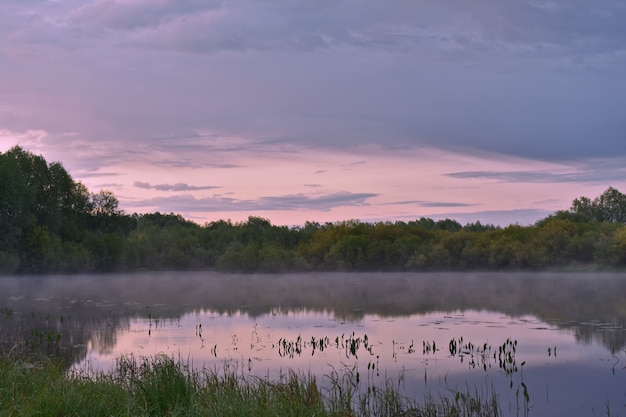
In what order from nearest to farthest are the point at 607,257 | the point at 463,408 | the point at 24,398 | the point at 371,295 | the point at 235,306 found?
the point at 24,398 → the point at 463,408 → the point at 235,306 → the point at 371,295 → the point at 607,257

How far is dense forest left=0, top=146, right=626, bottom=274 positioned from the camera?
232 ft

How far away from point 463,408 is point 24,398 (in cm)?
677

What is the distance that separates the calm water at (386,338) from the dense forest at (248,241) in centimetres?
3347

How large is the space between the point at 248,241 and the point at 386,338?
258ft

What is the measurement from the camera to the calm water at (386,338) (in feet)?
48.9

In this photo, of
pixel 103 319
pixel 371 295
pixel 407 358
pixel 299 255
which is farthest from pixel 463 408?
pixel 299 255

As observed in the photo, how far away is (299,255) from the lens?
307 feet

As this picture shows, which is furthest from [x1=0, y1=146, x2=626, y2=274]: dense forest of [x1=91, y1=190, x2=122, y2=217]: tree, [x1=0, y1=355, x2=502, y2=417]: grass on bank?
[x1=0, y1=355, x2=502, y2=417]: grass on bank

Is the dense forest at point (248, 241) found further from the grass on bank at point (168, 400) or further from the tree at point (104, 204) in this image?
the grass on bank at point (168, 400)

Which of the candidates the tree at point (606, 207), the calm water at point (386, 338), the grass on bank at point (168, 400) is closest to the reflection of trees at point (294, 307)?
the calm water at point (386, 338)

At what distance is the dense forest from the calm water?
3347cm

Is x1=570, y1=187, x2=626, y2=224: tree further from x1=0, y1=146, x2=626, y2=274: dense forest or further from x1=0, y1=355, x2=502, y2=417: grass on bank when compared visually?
x1=0, y1=355, x2=502, y2=417: grass on bank

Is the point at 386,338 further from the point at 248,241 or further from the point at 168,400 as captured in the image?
the point at 248,241

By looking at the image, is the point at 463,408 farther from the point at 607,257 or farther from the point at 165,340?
the point at 607,257
